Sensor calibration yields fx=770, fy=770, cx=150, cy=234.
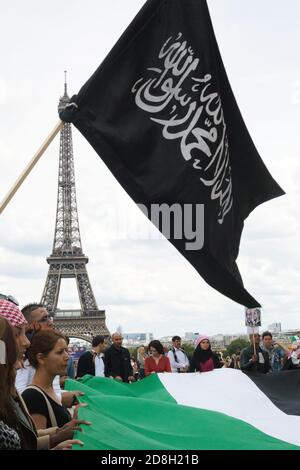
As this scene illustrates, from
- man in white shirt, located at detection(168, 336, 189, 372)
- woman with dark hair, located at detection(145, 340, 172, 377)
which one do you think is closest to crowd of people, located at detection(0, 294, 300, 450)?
woman with dark hair, located at detection(145, 340, 172, 377)

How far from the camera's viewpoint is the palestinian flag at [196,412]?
6328mm

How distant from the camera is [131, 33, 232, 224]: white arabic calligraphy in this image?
7309mm

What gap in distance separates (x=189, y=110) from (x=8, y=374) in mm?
4446

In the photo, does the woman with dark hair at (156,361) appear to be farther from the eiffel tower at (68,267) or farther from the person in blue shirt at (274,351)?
the eiffel tower at (68,267)

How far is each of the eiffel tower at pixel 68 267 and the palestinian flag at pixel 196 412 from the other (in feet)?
199

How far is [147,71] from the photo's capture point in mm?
7309

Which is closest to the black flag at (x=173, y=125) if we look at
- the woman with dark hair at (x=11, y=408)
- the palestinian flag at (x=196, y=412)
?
the palestinian flag at (x=196, y=412)

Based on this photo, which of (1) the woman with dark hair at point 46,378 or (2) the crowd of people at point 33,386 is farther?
(1) the woman with dark hair at point 46,378

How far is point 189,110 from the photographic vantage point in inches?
295

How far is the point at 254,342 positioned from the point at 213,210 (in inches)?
192

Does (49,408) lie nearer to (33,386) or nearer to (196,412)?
(33,386)

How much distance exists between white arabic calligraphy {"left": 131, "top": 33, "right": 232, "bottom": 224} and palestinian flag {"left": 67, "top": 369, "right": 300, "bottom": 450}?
2006 millimetres
